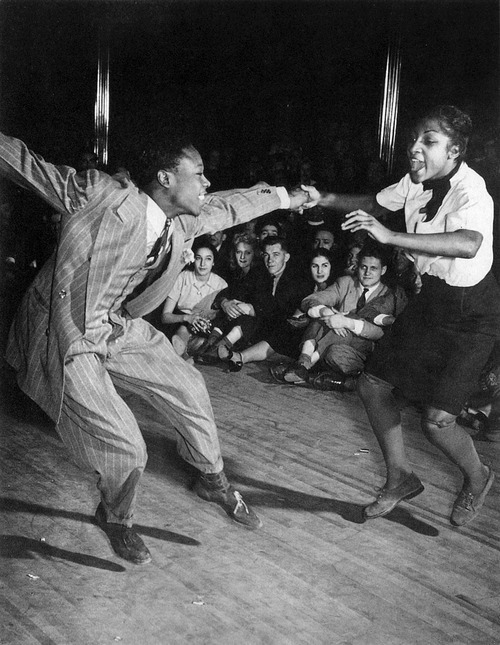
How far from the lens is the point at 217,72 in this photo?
8.27 metres

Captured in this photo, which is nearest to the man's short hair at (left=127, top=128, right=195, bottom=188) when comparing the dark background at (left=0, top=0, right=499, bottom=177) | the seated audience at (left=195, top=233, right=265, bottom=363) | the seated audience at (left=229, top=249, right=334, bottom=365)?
the seated audience at (left=229, top=249, right=334, bottom=365)

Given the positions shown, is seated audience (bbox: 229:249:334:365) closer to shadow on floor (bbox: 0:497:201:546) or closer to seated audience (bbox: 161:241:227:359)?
seated audience (bbox: 161:241:227:359)

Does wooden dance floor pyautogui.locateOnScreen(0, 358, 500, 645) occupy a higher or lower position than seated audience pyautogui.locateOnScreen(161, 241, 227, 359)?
lower

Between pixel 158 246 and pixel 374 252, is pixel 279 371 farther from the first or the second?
pixel 158 246

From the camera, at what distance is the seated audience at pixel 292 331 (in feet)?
16.8

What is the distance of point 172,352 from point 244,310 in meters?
2.59

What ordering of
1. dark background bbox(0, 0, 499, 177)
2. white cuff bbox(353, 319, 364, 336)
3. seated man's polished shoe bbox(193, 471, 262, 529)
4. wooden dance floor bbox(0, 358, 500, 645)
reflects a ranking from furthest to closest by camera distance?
dark background bbox(0, 0, 499, 177)
white cuff bbox(353, 319, 364, 336)
seated man's polished shoe bbox(193, 471, 262, 529)
wooden dance floor bbox(0, 358, 500, 645)

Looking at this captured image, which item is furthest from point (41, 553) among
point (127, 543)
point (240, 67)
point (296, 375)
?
point (240, 67)

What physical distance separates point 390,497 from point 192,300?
9.44 feet

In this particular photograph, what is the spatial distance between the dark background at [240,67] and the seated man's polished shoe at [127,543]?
509 cm

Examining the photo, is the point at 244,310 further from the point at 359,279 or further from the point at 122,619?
the point at 122,619

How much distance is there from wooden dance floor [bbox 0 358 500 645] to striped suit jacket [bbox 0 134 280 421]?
21.7 inches

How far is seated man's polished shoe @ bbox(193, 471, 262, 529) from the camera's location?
9.35ft

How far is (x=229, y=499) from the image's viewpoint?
289 cm
